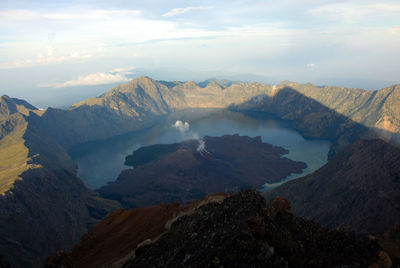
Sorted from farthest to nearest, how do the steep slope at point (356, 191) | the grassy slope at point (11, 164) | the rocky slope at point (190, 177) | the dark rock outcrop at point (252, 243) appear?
the rocky slope at point (190, 177) < the grassy slope at point (11, 164) < the steep slope at point (356, 191) < the dark rock outcrop at point (252, 243)

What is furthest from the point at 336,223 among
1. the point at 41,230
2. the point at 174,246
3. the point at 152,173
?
the point at 152,173

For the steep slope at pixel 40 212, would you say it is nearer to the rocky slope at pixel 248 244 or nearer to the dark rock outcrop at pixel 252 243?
the rocky slope at pixel 248 244

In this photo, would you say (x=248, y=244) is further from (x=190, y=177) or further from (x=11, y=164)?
(x=11, y=164)

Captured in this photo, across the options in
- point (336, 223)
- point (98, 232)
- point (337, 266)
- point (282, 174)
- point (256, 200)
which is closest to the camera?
point (337, 266)

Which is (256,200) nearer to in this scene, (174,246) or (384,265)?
(174,246)

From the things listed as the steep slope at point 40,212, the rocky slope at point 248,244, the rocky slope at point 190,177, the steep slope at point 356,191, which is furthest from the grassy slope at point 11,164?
the steep slope at point 356,191

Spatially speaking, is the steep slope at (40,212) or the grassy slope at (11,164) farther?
the grassy slope at (11,164)
